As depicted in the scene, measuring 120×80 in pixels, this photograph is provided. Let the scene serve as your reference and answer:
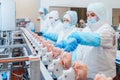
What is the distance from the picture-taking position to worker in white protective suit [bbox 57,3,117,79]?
154 cm

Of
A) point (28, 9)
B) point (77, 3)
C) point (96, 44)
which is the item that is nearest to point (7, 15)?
point (77, 3)

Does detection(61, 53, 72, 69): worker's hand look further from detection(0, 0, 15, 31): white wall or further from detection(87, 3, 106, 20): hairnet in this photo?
detection(0, 0, 15, 31): white wall

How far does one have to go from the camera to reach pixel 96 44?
1603 mm

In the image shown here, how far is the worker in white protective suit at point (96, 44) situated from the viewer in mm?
1537

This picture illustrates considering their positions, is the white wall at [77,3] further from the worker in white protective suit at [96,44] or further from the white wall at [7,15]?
the worker in white protective suit at [96,44]

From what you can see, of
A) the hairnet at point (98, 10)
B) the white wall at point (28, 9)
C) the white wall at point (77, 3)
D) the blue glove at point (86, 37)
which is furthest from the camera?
the white wall at point (28, 9)

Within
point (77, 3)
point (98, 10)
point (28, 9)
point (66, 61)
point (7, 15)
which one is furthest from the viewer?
point (28, 9)

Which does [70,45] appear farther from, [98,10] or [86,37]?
[98,10]

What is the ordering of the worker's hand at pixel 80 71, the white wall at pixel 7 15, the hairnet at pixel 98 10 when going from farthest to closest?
the white wall at pixel 7 15
the hairnet at pixel 98 10
the worker's hand at pixel 80 71

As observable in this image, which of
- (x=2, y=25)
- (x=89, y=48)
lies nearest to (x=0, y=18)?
(x=2, y=25)

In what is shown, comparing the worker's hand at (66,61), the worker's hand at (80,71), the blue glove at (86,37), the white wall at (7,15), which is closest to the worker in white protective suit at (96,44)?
the blue glove at (86,37)

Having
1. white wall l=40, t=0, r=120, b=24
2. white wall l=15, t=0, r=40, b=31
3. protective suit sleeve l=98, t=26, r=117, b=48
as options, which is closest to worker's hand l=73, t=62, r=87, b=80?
protective suit sleeve l=98, t=26, r=117, b=48

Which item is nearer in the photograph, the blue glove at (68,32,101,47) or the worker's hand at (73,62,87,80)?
the worker's hand at (73,62,87,80)

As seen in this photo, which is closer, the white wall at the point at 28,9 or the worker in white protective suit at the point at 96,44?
the worker in white protective suit at the point at 96,44
